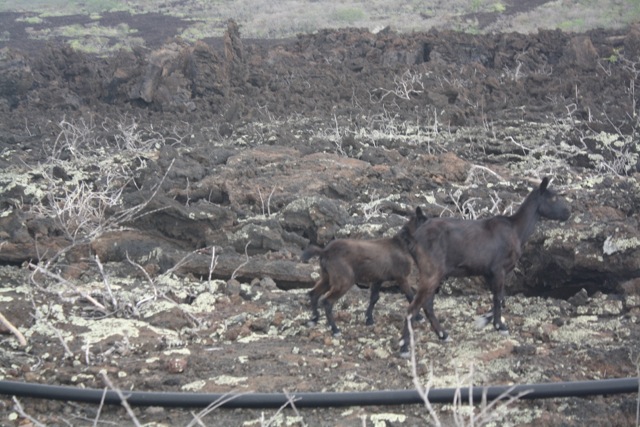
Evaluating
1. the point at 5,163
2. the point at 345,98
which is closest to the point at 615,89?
the point at 345,98

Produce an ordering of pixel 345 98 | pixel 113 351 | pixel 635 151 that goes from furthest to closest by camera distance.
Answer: pixel 345 98, pixel 635 151, pixel 113 351

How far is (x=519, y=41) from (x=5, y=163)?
14.6 meters

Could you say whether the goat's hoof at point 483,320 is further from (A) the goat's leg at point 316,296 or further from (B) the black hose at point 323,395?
(B) the black hose at point 323,395

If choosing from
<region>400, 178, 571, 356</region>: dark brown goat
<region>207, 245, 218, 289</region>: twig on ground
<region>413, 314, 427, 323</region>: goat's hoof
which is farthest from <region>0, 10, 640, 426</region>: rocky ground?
<region>400, 178, 571, 356</region>: dark brown goat

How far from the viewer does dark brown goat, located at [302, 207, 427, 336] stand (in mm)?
7402

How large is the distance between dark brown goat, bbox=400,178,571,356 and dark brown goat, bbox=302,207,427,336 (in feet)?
0.64

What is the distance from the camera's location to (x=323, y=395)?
5.81 meters

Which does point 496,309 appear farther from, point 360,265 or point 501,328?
point 360,265

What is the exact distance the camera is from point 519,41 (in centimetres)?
2489

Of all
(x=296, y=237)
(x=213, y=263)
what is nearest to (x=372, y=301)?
(x=213, y=263)

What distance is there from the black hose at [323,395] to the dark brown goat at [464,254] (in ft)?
3.95

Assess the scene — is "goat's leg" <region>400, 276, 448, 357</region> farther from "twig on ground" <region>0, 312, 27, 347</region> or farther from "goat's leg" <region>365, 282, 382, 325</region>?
"twig on ground" <region>0, 312, 27, 347</region>

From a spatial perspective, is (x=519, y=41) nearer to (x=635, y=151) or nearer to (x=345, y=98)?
(x=345, y=98)

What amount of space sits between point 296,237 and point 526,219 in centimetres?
280
